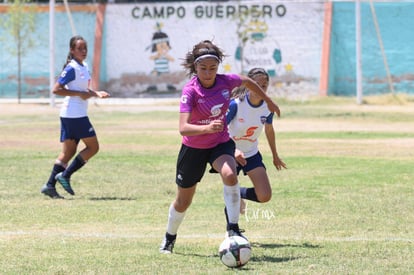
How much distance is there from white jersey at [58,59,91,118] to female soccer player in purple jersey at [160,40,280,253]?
Result: 4810 mm

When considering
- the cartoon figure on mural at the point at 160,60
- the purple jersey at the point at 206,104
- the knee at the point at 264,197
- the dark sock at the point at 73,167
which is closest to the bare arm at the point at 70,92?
the dark sock at the point at 73,167

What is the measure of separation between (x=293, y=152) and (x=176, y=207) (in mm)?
11115

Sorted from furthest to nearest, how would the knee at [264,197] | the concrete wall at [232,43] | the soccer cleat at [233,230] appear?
the concrete wall at [232,43]
the knee at [264,197]
the soccer cleat at [233,230]

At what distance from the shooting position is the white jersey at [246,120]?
32.4 ft

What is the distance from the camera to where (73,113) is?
13406 millimetres

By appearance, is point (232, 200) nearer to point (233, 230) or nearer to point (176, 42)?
point (233, 230)

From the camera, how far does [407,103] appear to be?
40.0 metres

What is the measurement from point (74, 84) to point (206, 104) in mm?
5324

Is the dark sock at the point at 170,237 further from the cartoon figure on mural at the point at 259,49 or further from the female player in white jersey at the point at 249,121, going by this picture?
the cartoon figure on mural at the point at 259,49

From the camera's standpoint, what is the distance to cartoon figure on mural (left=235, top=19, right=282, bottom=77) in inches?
1818

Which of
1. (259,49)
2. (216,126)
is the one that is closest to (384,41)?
(259,49)

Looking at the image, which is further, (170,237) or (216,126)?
(170,237)

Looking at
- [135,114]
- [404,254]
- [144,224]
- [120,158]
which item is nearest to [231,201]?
[404,254]

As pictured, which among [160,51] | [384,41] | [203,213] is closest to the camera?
[203,213]
